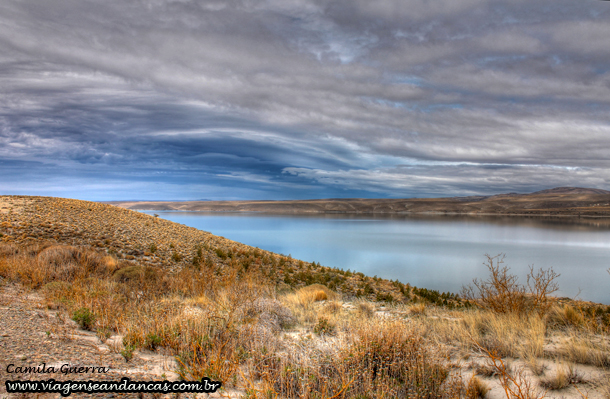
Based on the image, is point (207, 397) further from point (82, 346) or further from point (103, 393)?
point (82, 346)

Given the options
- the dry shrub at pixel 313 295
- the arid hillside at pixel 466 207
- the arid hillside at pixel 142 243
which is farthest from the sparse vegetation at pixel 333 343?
the arid hillside at pixel 466 207

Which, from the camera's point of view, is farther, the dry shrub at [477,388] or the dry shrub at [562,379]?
the dry shrub at [562,379]

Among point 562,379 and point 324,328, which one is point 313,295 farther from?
point 562,379

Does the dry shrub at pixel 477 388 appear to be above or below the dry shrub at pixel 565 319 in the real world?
above

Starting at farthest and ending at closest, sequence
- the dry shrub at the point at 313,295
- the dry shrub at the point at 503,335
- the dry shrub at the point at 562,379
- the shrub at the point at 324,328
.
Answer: the dry shrub at the point at 313,295 < the shrub at the point at 324,328 < the dry shrub at the point at 503,335 < the dry shrub at the point at 562,379

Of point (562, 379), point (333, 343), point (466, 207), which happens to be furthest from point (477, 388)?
point (466, 207)

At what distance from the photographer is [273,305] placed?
608 cm

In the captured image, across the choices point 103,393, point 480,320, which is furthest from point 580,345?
point 103,393

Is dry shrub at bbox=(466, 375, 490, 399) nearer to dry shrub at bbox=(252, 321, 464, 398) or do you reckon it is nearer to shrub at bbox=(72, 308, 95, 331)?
dry shrub at bbox=(252, 321, 464, 398)

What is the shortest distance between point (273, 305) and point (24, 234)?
42.7 feet

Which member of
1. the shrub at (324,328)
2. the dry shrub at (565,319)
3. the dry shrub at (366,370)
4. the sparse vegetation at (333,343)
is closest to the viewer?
the dry shrub at (366,370)

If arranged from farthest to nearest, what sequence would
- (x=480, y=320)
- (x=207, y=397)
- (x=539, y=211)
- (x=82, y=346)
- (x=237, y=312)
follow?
(x=539, y=211) < (x=480, y=320) < (x=237, y=312) < (x=82, y=346) < (x=207, y=397)

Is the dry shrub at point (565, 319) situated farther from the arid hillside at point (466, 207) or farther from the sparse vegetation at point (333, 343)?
the arid hillside at point (466, 207)

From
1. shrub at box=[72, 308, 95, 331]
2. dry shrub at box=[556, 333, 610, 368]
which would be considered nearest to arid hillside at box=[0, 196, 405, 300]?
dry shrub at box=[556, 333, 610, 368]
